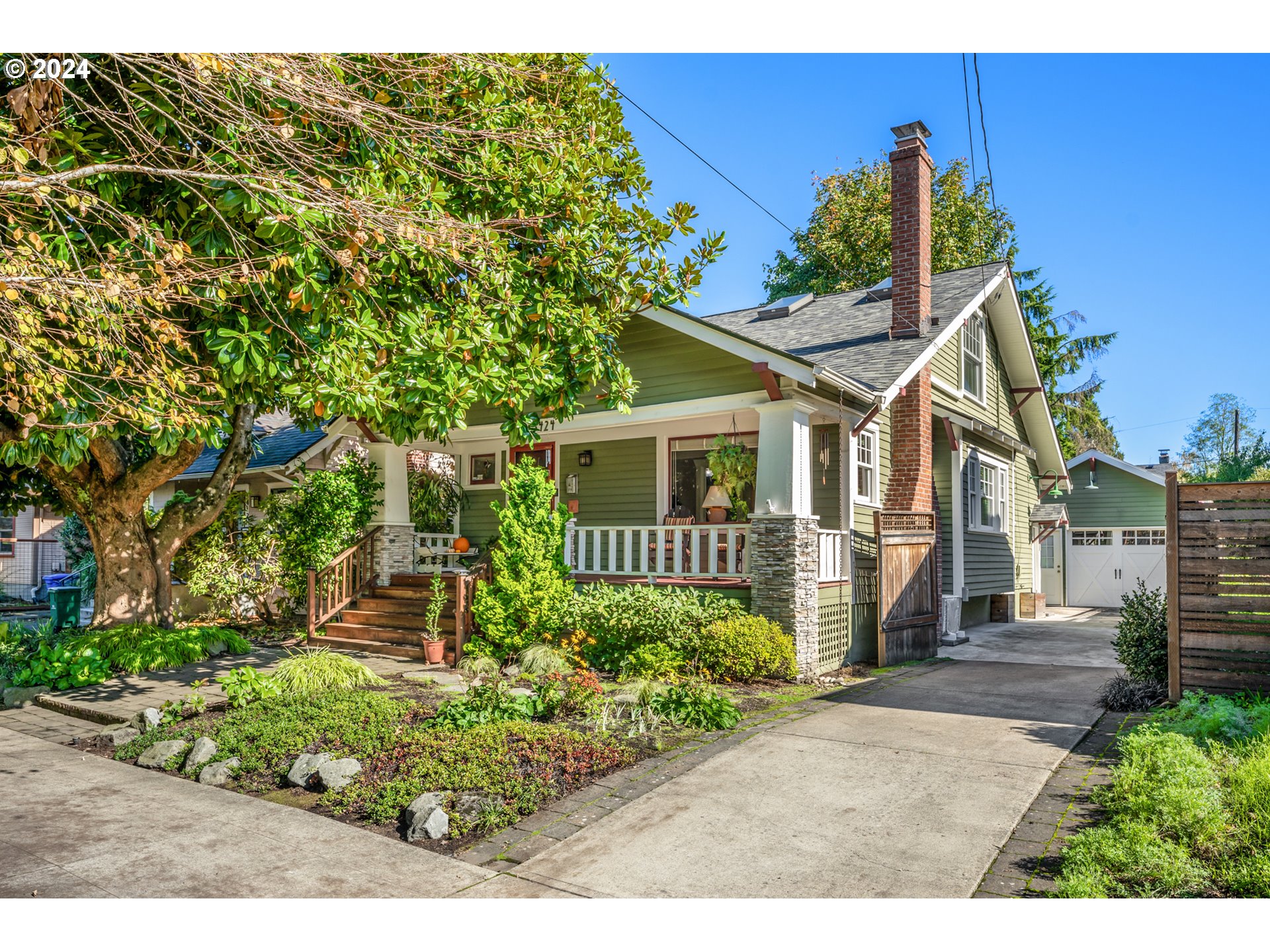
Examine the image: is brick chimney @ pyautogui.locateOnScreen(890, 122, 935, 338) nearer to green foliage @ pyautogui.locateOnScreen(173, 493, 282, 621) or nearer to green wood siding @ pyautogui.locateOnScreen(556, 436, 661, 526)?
green wood siding @ pyautogui.locateOnScreen(556, 436, 661, 526)

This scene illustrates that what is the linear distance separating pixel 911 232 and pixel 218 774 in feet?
40.5

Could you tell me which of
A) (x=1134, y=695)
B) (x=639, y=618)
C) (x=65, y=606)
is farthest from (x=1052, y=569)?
(x=65, y=606)

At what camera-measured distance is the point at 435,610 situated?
37.9 feet

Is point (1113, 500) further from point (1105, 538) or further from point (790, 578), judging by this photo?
point (790, 578)

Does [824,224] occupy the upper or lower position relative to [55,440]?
upper

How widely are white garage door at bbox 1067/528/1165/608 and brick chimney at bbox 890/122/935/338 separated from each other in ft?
46.6

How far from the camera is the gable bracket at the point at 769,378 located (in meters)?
9.99

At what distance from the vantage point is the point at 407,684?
30.2ft

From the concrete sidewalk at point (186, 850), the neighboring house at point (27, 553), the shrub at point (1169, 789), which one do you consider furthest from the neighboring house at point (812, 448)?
the neighboring house at point (27, 553)

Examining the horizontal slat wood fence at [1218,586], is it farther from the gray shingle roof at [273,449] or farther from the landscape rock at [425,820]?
the gray shingle roof at [273,449]

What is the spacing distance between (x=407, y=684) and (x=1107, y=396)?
114 ft

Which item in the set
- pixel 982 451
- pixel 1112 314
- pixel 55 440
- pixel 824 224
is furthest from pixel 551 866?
pixel 1112 314

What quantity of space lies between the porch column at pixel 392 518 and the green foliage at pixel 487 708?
6.84 m

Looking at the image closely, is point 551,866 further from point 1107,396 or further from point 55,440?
point 1107,396
